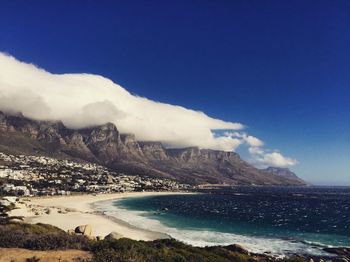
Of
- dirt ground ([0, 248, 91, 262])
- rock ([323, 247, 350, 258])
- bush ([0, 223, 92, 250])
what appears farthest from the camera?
rock ([323, 247, 350, 258])

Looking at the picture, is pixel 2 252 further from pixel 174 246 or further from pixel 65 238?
pixel 174 246

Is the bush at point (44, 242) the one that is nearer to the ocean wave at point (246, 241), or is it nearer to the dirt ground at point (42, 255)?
the dirt ground at point (42, 255)

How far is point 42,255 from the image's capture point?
821 inches

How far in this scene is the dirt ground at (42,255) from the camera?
792 inches

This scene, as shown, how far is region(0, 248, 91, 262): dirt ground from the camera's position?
2011 cm

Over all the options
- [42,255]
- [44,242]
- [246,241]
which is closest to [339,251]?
[246,241]

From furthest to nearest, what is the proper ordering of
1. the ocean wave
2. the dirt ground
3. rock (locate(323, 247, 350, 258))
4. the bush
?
the ocean wave, rock (locate(323, 247, 350, 258)), the bush, the dirt ground

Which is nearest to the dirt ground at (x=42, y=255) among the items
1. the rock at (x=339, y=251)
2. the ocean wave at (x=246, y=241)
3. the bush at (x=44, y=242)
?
the bush at (x=44, y=242)

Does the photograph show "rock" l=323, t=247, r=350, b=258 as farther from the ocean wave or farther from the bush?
the bush

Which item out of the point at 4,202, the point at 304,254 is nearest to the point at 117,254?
the point at 304,254

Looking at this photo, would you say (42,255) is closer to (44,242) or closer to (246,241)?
(44,242)

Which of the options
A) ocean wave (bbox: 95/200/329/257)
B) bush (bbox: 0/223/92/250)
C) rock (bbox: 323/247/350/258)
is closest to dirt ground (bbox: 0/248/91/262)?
bush (bbox: 0/223/92/250)

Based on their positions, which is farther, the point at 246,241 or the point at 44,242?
the point at 246,241

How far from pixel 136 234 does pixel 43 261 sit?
151 feet
